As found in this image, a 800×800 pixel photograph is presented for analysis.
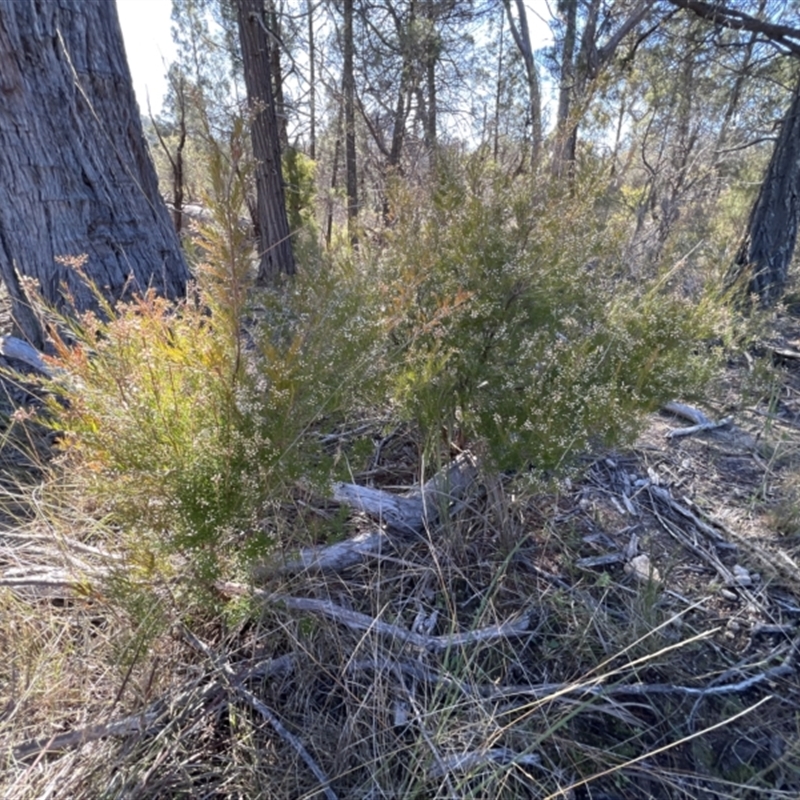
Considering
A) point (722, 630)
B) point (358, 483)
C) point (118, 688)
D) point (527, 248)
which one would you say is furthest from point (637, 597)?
point (118, 688)

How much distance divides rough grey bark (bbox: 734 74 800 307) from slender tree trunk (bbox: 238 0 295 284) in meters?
4.25

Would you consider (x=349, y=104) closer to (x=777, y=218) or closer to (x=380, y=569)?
(x=777, y=218)

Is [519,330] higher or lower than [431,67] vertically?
lower

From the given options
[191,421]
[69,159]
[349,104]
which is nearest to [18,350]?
[69,159]

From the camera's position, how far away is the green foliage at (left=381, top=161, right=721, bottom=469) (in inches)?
61.4

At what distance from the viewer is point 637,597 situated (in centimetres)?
167

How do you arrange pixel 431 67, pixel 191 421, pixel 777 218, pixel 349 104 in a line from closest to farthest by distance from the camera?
pixel 191 421
pixel 777 218
pixel 349 104
pixel 431 67

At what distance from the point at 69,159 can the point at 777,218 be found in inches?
216

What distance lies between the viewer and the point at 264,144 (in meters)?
4.99

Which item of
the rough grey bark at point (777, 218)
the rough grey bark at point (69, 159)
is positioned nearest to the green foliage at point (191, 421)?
the rough grey bark at point (69, 159)

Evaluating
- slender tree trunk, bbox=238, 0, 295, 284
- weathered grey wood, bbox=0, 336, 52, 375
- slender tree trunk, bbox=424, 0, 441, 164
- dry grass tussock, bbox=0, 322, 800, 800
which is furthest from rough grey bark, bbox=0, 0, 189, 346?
slender tree trunk, bbox=424, 0, 441, 164

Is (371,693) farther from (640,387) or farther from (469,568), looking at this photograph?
(640,387)

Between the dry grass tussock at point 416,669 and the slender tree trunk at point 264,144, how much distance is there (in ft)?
11.3

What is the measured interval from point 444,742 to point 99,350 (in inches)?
48.9
